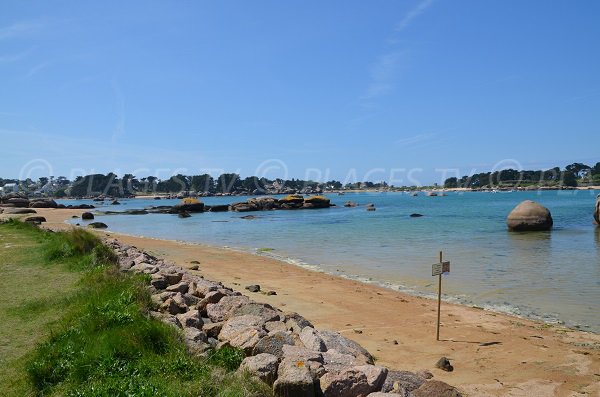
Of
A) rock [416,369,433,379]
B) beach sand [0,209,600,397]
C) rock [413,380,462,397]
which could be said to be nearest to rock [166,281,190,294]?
beach sand [0,209,600,397]

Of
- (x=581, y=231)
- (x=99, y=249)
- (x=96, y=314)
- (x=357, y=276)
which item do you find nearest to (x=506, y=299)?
(x=357, y=276)

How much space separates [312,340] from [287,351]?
836mm

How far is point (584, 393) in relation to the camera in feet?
20.0

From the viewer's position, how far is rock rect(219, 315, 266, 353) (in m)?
5.49

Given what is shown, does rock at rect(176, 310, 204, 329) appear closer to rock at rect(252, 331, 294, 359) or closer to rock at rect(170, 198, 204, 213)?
rock at rect(252, 331, 294, 359)

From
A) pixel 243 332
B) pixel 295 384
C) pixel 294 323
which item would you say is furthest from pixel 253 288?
pixel 295 384

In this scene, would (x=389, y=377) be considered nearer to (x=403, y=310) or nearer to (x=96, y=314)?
(x=96, y=314)

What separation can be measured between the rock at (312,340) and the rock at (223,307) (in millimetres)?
1614

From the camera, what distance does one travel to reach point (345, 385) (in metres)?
4.52

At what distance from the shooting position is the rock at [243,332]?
549cm

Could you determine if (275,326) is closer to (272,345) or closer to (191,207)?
(272,345)

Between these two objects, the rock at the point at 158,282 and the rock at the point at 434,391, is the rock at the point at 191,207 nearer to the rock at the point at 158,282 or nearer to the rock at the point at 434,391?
the rock at the point at 158,282

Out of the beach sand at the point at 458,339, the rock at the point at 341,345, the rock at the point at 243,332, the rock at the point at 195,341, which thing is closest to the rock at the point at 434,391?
the beach sand at the point at 458,339

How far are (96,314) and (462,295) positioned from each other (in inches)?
379
